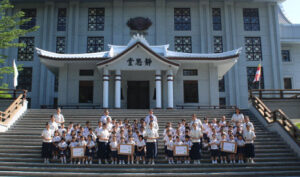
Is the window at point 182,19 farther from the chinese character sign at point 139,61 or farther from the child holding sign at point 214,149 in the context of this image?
the child holding sign at point 214,149

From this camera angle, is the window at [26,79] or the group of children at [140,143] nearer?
the group of children at [140,143]

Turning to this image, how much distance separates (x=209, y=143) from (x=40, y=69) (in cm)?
1976

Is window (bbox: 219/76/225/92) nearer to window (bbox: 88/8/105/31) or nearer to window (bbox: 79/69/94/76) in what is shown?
window (bbox: 79/69/94/76)

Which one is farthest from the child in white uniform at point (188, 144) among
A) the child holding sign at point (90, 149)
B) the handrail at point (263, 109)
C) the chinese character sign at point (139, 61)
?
the chinese character sign at point (139, 61)

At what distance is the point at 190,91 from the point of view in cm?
1970

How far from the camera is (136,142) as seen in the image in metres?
10.3

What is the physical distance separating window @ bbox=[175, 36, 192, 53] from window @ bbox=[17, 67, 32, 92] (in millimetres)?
13815

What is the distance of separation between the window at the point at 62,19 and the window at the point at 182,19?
35.0ft

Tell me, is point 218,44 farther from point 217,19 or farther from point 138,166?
point 138,166

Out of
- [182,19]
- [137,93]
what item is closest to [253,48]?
[182,19]

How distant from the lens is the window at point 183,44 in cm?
2633

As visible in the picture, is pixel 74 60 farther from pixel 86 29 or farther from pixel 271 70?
pixel 271 70

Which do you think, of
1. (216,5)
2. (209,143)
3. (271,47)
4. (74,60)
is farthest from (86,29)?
(209,143)

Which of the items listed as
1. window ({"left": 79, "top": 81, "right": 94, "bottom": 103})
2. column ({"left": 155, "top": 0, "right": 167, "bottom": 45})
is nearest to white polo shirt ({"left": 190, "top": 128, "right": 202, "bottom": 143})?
window ({"left": 79, "top": 81, "right": 94, "bottom": 103})
